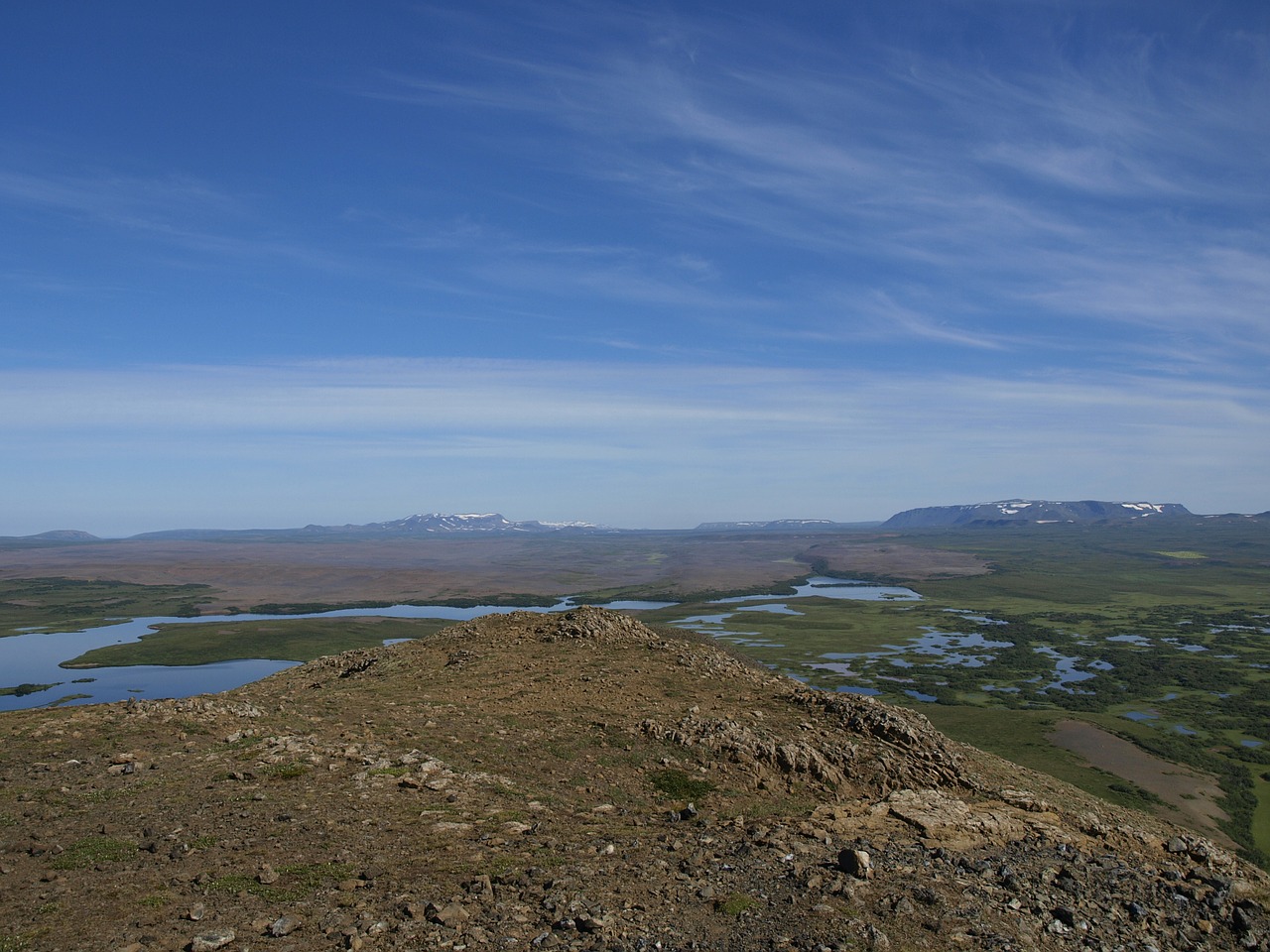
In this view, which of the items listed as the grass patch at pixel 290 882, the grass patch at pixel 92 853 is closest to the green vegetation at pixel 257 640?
the grass patch at pixel 92 853

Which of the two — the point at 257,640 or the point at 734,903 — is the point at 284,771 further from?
the point at 257,640

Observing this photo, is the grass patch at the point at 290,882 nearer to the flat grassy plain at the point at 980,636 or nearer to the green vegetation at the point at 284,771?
the green vegetation at the point at 284,771

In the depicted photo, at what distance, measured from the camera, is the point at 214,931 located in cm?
988

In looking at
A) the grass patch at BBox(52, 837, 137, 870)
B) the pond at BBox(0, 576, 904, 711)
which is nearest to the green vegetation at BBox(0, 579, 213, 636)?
the pond at BBox(0, 576, 904, 711)

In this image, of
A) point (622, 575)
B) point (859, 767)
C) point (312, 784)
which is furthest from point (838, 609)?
point (312, 784)

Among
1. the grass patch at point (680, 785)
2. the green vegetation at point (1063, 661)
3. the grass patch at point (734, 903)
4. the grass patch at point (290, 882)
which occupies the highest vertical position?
the grass patch at point (290, 882)

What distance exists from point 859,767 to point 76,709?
21069 millimetres

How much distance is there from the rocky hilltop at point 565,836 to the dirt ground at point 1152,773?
26203 mm

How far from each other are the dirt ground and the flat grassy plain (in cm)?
62

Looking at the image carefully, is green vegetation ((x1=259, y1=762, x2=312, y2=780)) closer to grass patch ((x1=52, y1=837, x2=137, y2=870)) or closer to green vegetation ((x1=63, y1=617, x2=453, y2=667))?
grass patch ((x1=52, y1=837, x2=137, y2=870))

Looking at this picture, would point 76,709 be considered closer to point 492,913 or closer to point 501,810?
point 501,810

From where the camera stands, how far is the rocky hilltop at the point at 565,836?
10531 millimetres

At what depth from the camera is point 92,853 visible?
40.1ft

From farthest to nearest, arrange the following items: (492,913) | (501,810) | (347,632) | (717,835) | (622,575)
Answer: (622,575), (347,632), (501,810), (717,835), (492,913)
